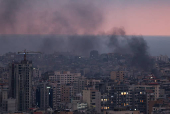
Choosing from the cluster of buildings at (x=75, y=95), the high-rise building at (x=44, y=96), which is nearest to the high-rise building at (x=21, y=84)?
the cluster of buildings at (x=75, y=95)

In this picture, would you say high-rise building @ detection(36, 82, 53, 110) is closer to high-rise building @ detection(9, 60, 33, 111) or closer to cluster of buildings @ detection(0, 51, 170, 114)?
cluster of buildings @ detection(0, 51, 170, 114)

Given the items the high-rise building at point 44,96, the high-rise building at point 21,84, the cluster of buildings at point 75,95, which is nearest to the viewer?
the cluster of buildings at point 75,95

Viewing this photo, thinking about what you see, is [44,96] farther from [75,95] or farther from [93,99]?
[93,99]

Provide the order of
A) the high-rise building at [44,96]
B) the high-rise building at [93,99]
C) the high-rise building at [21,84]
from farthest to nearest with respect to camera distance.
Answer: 1. the high-rise building at [44,96]
2. the high-rise building at [21,84]
3. the high-rise building at [93,99]

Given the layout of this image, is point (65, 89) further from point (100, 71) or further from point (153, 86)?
point (100, 71)

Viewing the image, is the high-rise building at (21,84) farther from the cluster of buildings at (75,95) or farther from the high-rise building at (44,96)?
the high-rise building at (44,96)

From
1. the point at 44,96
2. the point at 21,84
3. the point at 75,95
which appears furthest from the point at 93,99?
the point at 44,96

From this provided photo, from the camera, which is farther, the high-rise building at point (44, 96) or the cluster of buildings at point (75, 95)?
the high-rise building at point (44, 96)

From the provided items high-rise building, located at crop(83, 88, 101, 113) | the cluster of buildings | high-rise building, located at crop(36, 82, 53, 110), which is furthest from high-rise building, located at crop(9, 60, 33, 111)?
high-rise building, located at crop(83, 88, 101, 113)

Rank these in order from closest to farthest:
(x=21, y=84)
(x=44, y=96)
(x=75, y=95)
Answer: (x=21, y=84) < (x=75, y=95) < (x=44, y=96)
